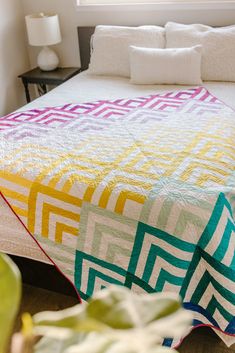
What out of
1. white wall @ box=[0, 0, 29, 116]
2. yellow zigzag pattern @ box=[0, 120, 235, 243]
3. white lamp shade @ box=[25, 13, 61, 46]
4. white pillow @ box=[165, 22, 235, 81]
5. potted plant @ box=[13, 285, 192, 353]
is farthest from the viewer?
white wall @ box=[0, 0, 29, 116]

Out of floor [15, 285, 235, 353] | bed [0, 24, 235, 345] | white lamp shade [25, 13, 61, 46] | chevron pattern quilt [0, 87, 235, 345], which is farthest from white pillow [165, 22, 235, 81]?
floor [15, 285, 235, 353]

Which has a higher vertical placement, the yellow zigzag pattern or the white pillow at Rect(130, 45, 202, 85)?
the white pillow at Rect(130, 45, 202, 85)

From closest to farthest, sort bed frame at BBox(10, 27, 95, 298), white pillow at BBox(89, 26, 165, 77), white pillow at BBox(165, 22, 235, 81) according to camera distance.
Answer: bed frame at BBox(10, 27, 95, 298), white pillow at BBox(165, 22, 235, 81), white pillow at BBox(89, 26, 165, 77)

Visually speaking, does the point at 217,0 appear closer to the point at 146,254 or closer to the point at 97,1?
the point at 97,1

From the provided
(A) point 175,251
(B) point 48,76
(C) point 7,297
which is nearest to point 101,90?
(B) point 48,76

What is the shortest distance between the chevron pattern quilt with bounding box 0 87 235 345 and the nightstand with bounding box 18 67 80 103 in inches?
53.4

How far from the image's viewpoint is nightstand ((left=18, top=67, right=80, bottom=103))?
313 cm

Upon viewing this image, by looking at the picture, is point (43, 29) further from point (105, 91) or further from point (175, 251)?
point (175, 251)

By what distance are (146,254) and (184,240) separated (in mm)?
163

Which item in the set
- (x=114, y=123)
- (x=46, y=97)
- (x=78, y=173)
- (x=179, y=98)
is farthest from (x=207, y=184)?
(x=46, y=97)

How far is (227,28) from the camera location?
8.75 ft

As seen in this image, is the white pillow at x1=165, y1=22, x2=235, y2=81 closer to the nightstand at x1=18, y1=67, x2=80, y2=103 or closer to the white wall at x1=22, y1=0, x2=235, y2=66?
the white wall at x1=22, y1=0, x2=235, y2=66

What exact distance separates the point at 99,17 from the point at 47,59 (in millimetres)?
580

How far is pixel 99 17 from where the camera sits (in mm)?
3201
